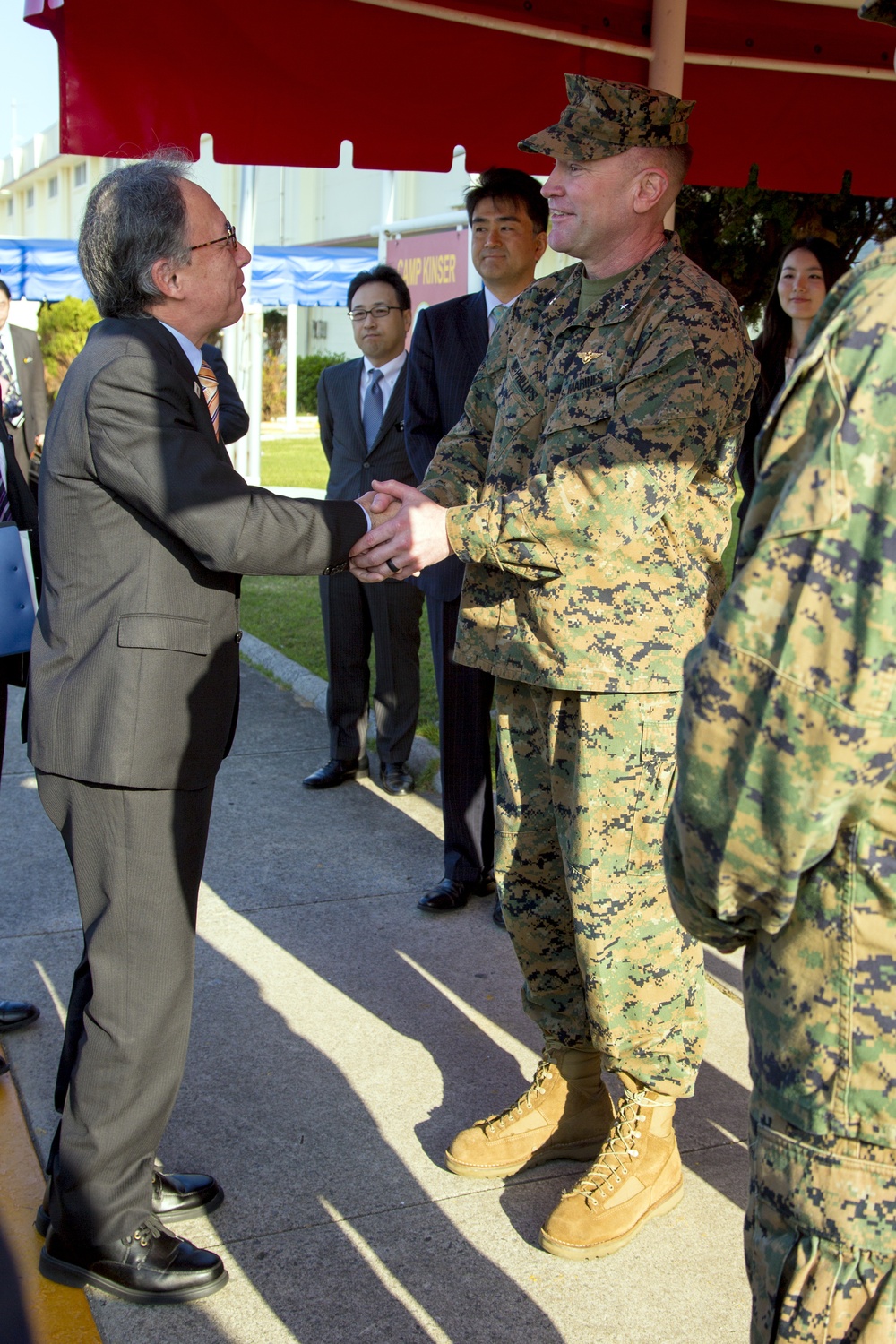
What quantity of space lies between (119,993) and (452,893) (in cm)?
218

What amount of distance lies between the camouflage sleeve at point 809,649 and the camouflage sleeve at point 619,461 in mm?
1174

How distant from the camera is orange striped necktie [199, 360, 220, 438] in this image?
259 cm

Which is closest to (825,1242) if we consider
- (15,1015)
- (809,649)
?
(809,649)

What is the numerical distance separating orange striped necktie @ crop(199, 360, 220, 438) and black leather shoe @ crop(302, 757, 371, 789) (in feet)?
11.5

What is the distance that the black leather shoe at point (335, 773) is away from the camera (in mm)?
5992

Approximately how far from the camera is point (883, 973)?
138 centimetres

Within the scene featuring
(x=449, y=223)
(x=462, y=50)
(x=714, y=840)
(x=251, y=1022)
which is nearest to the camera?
(x=714, y=840)

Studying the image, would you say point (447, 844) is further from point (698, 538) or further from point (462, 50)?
point (462, 50)

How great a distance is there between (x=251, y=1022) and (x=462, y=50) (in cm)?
343

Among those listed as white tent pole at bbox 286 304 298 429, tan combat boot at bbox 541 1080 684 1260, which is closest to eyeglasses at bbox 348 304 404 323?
tan combat boot at bbox 541 1080 684 1260

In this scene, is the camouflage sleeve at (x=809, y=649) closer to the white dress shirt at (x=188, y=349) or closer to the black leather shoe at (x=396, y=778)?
the white dress shirt at (x=188, y=349)

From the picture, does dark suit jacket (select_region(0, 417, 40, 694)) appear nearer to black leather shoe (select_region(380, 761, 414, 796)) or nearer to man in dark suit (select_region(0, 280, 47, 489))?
black leather shoe (select_region(380, 761, 414, 796))

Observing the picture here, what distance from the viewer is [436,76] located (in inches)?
177

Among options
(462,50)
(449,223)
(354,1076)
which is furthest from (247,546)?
(449,223)
